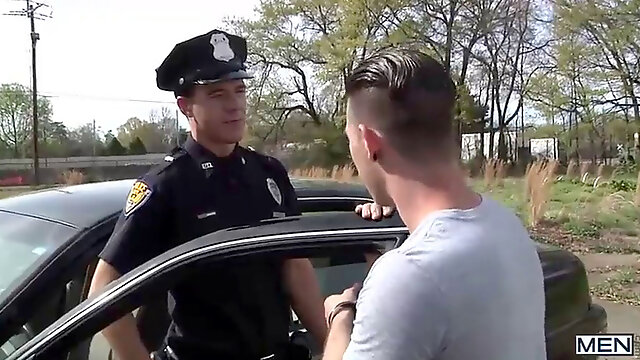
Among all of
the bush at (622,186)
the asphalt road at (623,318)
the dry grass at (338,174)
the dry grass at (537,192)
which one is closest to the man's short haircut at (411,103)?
the dry grass at (338,174)

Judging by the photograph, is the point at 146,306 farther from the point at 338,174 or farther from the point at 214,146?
the point at 338,174

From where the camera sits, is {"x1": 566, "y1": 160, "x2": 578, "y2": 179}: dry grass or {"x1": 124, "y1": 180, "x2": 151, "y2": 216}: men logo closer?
{"x1": 124, "y1": 180, "x2": 151, "y2": 216}: men logo

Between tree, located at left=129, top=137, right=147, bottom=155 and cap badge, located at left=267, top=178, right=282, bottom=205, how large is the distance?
108ft

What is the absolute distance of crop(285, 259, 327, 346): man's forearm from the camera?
200 centimetres

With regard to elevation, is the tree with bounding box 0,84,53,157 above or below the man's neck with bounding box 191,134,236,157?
above

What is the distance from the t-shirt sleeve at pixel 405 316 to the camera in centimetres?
107

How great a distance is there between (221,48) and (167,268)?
86cm

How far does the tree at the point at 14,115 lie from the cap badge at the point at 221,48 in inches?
1711

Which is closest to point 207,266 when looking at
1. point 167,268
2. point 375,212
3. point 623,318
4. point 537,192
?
point 167,268

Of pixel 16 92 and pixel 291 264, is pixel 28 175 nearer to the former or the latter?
pixel 16 92

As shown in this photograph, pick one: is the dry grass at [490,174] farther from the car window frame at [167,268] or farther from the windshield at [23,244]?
the car window frame at [167,268]

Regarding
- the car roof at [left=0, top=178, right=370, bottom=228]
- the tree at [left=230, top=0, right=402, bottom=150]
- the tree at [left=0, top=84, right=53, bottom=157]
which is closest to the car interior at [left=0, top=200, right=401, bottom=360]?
the car roof at [left=0, top=178, right=370, bottom=228]

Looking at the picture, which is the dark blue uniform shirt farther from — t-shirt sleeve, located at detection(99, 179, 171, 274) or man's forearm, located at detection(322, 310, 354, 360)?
man's forearm, located at detection(322, 310, 354, 360)

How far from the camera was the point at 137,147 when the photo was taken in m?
36.0
